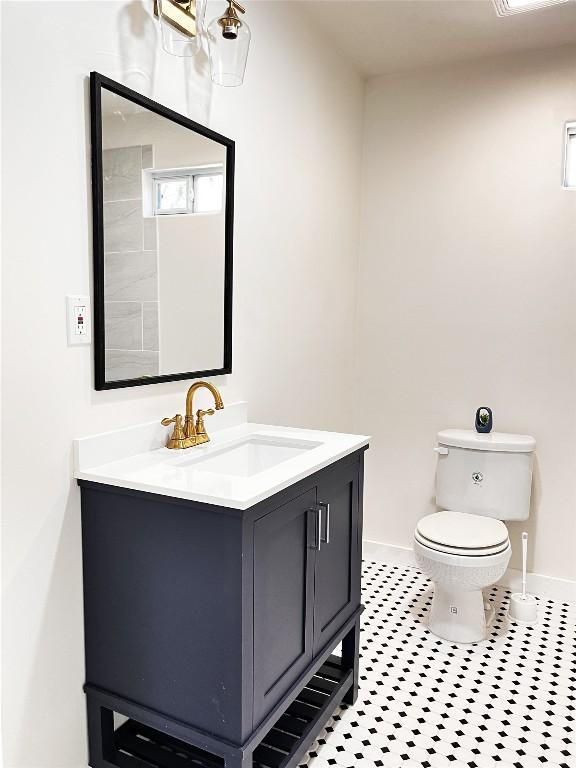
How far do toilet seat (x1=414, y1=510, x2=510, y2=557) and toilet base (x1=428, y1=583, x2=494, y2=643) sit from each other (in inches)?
8.4

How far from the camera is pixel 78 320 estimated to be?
1569 mm

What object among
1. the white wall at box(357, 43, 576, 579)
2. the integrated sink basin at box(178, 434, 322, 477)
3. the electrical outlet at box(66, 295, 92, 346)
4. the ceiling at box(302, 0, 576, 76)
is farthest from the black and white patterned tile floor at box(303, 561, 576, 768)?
the ceiling at box(302, 0, 576, 76)

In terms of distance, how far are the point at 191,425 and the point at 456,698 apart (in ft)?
4.34

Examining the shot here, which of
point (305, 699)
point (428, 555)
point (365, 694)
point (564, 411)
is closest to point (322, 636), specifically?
point (305, 699)

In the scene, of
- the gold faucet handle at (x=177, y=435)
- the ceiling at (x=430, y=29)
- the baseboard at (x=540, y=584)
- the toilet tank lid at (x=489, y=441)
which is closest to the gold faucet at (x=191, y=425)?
the gold faucet handle at (x=177, y=435)

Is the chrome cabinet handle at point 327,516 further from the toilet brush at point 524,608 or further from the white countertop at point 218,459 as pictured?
the toilet brush at point 524,608

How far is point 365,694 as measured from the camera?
217cm

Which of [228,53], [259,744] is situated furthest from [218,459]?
[228,53]

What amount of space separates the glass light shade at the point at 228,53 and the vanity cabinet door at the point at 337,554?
1236 mm

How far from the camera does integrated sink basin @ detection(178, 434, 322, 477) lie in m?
1.97

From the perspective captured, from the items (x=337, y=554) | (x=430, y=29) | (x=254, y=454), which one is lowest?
(x=337, y=554)

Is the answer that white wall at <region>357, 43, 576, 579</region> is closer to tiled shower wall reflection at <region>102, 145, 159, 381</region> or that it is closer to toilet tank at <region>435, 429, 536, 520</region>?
toilet tank at <region>435, 429, 536, 520</region>

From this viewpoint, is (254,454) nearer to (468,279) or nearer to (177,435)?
(177,435)

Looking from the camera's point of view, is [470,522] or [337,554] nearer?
[337,554]
